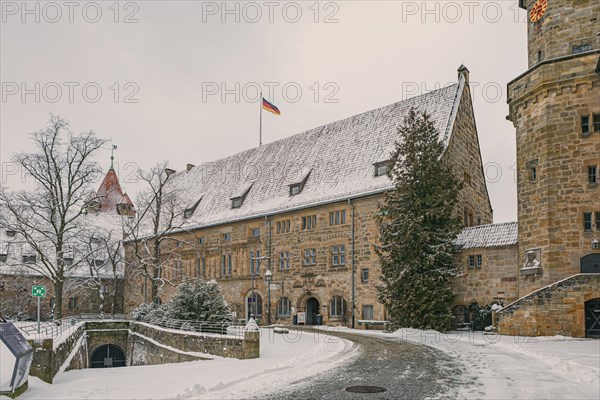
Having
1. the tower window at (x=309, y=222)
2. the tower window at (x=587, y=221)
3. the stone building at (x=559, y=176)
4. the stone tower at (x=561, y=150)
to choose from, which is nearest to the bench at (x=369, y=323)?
the tower window at (x=309, y=222)

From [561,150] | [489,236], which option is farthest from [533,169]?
[489,236]

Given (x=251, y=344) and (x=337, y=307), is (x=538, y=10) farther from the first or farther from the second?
(x=251, y=344)

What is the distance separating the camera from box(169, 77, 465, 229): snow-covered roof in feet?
116

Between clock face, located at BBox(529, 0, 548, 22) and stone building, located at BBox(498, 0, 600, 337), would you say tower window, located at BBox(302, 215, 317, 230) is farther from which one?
clock face, located at BBox(529, 0, 548, 22)

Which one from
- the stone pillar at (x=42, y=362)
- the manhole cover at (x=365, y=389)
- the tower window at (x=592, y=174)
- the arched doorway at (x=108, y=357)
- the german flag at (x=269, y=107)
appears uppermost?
the german flag at (x=269, y=107)

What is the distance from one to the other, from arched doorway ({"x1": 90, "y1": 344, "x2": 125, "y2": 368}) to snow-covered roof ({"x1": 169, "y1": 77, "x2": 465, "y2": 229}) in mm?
9648

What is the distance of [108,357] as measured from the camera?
35469 millimetres

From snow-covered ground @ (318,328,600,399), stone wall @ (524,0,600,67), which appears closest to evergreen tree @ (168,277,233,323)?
snow-covered ground @ (318,328,600,399)

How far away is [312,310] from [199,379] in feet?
82.5

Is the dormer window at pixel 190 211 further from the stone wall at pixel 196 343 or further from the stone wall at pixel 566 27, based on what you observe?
the stone wall at pixel 566 27

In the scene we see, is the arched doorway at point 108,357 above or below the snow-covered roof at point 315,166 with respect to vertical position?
below

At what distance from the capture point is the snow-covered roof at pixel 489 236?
27.6 m

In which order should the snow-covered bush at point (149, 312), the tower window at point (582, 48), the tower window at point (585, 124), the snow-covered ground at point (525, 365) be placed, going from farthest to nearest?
1. the snow-covered bush at point (149, 312)
2. the tower window at point (582, 48)
3. the tower window at point (585, 124)
4. the snow-covered ground at point (525, 365)

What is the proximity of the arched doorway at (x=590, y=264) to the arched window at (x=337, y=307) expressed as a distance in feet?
45.8
